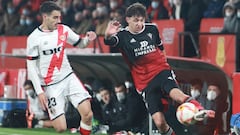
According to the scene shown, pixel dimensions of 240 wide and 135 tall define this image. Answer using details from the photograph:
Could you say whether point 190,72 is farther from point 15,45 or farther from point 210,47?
point 15,45

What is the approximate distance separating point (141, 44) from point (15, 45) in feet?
39.7

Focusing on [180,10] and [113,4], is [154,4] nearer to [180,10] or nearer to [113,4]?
[180,10]

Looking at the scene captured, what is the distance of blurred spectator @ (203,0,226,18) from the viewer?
2136cm

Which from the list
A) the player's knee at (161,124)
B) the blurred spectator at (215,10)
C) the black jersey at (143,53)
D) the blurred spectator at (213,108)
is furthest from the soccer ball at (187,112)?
the blurred spectator at (215,10)

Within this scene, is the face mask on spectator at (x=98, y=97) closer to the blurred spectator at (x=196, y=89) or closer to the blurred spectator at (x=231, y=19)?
the blurred spectator at (x=196, y=89)

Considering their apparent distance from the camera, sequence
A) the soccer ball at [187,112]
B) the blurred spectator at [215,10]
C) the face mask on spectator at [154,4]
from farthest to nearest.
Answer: the face mask on spectator at [154,4] → the blurred spectator at [215,10] → the soccer ball at [187,112]

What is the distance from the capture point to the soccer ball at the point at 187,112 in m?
13.0

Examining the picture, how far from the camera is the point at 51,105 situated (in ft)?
48.7

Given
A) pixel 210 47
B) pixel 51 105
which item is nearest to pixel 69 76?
pixel 51 105

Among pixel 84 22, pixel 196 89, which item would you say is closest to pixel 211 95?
pixel 196 89

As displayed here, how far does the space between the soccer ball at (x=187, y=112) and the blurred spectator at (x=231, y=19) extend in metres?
6.96

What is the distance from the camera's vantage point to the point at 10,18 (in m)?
29.3

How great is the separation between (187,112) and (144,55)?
1.62 meters

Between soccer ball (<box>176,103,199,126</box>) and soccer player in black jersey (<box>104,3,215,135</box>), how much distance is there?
2.63 feet
